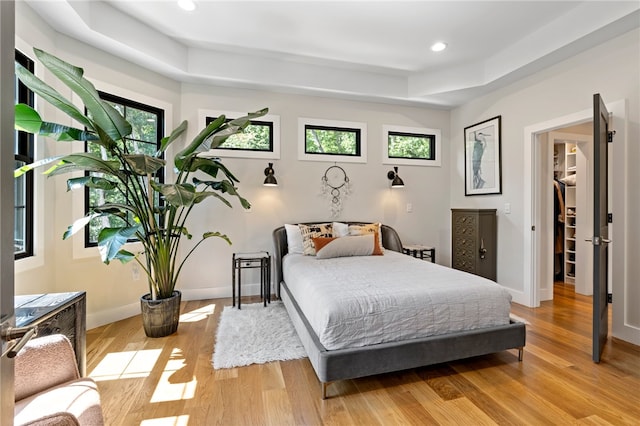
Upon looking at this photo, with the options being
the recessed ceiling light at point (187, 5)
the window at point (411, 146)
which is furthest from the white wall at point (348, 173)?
the recessed ceiling light at point (187, 5)

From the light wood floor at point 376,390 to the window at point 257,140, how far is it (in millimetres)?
2415

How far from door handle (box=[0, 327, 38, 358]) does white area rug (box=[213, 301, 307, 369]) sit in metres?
1.81

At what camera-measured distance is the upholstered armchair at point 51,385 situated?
1106 mm

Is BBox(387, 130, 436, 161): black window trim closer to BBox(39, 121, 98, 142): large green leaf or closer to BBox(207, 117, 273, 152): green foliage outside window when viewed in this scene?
BBox(207, 117, 273, 152): green foliage outside window

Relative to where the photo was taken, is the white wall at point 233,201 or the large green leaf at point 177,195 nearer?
the large green leaf at point 177,195

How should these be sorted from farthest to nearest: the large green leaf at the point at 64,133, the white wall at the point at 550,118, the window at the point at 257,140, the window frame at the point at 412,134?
1. the window frame at the point at 412,134
2. the window at the point at 257,140
3. the white wall at the point at 550,118
4. the large green leaf at the point at 64,133

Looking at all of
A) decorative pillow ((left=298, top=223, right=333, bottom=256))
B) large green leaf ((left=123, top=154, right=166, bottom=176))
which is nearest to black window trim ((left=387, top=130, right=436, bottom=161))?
decorative pillow ((left=298, top=223, right=333, bottom=256))

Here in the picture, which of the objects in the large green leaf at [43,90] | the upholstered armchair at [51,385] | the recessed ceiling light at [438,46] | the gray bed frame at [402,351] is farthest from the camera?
the recessed ceiling light at [438,46]

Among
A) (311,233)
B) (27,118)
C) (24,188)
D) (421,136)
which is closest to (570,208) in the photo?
(421,136)

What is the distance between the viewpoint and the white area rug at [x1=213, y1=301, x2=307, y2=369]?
7.95 feet

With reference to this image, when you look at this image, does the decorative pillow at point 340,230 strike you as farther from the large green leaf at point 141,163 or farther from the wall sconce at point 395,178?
the large green leaf at point 141,163

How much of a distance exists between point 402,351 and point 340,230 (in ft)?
6.94

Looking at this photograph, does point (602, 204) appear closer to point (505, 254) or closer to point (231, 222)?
point (505, 254)

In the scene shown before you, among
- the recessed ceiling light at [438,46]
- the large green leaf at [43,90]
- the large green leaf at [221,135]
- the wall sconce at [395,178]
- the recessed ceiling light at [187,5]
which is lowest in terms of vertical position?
the wall sconce at [395,178]
